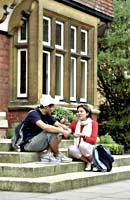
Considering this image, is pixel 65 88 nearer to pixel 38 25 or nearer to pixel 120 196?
pixel 38 25

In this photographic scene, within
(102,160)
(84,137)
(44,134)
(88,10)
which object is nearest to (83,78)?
(88,10)

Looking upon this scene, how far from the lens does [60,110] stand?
16.6 m

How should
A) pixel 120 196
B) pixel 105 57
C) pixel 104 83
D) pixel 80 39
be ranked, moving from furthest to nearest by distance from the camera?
pixel 104 83 < pixel 105 57 < pixel 80 39 < pixel 120 196

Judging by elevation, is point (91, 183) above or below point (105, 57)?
below

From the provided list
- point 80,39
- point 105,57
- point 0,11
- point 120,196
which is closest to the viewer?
point 120,196

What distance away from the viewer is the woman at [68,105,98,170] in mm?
12391

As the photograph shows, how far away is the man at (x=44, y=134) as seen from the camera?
457 inches

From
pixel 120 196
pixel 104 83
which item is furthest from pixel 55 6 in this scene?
pixel 120 196

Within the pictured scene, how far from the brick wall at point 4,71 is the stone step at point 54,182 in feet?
16.3

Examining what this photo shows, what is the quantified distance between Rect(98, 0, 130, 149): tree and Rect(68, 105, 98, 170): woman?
8.57 metres

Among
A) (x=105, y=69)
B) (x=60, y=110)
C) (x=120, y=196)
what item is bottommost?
(x=120, y=196)

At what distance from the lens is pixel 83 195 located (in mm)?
10070

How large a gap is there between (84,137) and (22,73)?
483cm

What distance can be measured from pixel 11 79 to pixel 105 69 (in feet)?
20.3
